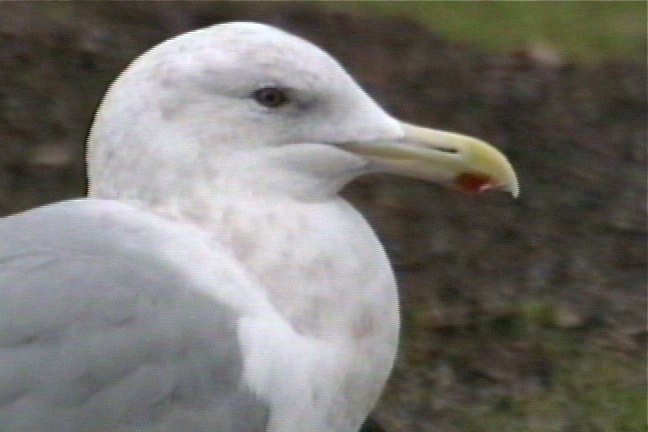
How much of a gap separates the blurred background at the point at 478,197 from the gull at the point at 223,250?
100 cm

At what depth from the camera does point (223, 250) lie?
140 centimetres

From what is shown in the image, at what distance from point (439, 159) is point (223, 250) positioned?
0.26m

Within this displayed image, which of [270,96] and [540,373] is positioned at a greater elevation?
[270,96]

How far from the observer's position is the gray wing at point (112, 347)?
127cm

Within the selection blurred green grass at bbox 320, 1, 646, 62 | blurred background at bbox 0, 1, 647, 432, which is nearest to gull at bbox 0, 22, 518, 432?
blurred background at bbox 0, 1, 647, 432

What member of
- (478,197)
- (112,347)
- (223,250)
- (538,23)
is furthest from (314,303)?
(538,23)

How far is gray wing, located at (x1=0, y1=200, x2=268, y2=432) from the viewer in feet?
4.16

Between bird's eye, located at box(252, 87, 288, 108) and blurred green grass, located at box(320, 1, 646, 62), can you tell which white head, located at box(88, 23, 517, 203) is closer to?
bird's eye, located at box(252, 87, 288, 108)

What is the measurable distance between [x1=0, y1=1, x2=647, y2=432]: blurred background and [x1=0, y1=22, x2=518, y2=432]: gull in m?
1.00

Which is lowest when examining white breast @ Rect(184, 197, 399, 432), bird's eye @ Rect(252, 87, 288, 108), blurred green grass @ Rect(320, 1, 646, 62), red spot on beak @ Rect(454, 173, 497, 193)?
blurred green grass @ Rect(320, 1, 646, 62)

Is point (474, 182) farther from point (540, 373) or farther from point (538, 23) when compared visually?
point (538, 23)

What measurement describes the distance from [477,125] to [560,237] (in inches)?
14.5

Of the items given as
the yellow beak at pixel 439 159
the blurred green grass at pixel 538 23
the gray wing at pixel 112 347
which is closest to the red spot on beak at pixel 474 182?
the yellow beak at pixel 439 159

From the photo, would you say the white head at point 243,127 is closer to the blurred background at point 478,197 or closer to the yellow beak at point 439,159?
the yellow beak at point 439,159
